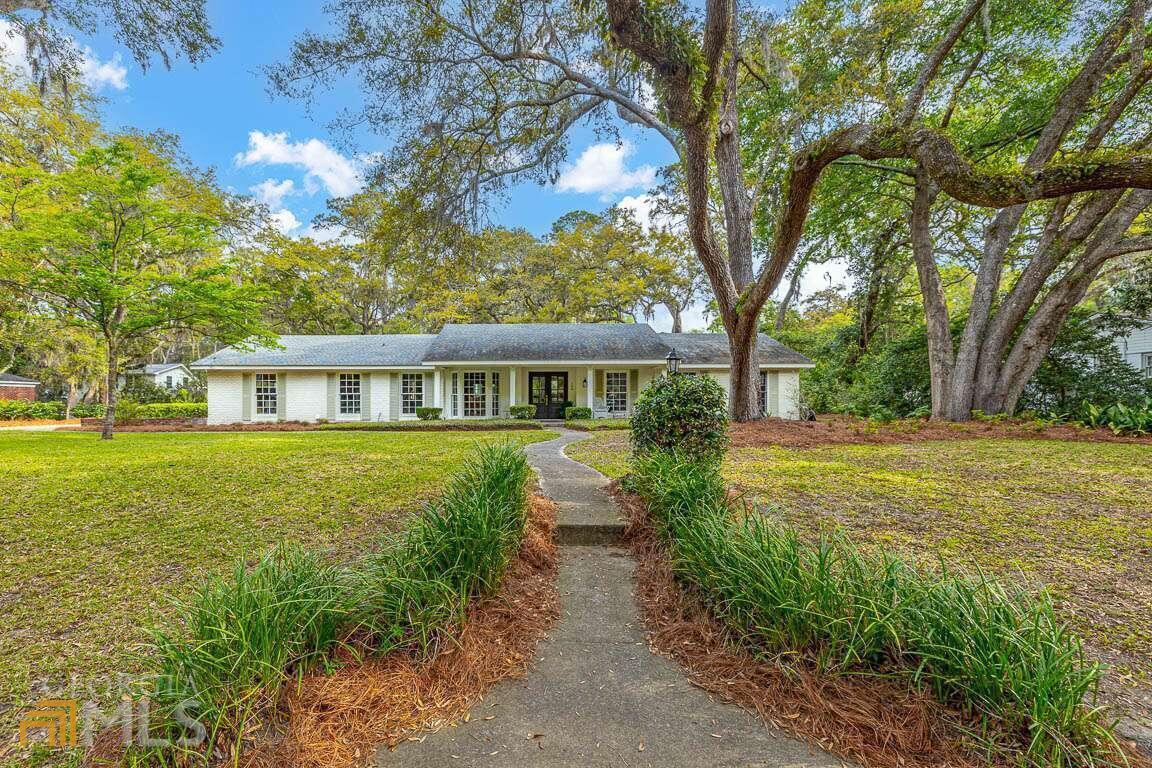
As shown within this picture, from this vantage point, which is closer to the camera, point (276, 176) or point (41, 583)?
point (41, 583)

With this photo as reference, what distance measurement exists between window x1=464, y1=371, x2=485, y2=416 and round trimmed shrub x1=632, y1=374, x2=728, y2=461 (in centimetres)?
1222

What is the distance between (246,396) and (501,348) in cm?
986

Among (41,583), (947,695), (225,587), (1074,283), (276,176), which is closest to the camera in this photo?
(947,695)

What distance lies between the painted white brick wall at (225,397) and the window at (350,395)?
3683 millimetres

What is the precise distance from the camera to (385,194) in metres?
7.97

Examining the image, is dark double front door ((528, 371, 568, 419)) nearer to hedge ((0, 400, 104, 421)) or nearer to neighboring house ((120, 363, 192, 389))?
hedge ((0, 400, 104, 421))

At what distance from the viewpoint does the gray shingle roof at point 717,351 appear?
16047 mm

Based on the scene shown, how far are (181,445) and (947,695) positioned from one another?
12.0m

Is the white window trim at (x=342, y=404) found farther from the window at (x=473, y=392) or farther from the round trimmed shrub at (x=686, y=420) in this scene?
the round trimmed shrub at (x=686, y=420)

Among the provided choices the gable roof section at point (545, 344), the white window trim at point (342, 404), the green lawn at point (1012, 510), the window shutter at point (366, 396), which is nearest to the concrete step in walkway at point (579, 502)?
the green lawn at point (1012, 510)

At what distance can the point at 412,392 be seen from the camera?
54.2 ft

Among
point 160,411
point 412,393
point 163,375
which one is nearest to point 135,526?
point 412,393

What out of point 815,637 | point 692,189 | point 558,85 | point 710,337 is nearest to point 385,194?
point 558,85

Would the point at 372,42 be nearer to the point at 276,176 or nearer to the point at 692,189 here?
the point at 692,189
